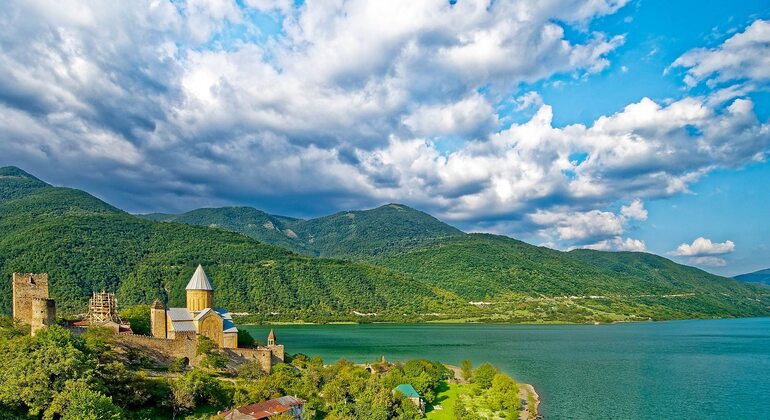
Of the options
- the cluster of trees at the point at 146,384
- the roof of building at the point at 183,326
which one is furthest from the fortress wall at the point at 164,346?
the roof of building at the point at 183,326

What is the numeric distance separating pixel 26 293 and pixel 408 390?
109 feet

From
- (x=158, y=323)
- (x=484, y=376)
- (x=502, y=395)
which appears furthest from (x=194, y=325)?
(x=484, y=376)

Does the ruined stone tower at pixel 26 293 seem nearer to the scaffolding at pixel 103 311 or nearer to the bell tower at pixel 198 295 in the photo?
the scaffolding at pixel 103 311

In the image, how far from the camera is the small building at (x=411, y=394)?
41.6 m

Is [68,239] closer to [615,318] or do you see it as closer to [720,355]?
[720,355]

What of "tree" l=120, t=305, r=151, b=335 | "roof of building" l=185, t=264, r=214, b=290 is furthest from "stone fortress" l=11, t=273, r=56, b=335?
"roof of building" l=185, t=264, r=214, b=290

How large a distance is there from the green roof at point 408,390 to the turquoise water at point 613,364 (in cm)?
1186

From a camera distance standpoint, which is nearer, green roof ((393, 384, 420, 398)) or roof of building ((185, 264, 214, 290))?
green roof ((393, 384, 420, 398))

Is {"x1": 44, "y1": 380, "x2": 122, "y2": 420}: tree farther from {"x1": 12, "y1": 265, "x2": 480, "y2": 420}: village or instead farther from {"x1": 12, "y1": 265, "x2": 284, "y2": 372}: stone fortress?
{"x1": 12, "y1": 265, "x2": 284, "y2": 372}: stone fortress

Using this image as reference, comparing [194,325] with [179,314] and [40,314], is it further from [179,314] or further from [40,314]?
[40,314]

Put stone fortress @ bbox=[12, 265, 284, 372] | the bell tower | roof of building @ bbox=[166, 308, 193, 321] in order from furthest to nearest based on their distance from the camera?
the bell tower < roof of building @ bbox=[166, 308, 193, 321] < stone fortress @ bbox=[12, 265, 284, 372]

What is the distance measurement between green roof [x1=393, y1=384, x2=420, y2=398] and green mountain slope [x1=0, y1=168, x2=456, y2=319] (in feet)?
337

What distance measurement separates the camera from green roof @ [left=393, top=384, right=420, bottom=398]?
42219 mm

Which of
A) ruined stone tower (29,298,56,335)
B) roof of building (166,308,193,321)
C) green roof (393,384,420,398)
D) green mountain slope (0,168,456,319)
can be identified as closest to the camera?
ruined stone tower (29,298,56,335)
